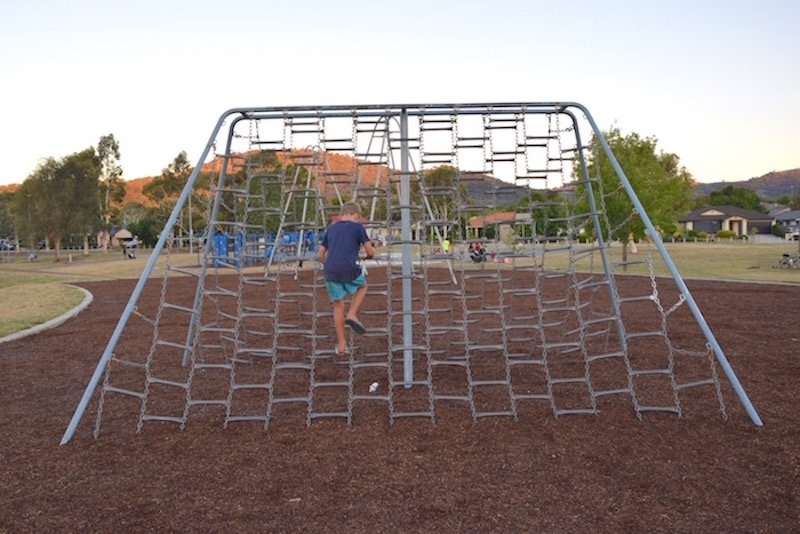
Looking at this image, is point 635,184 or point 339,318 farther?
point 635,184

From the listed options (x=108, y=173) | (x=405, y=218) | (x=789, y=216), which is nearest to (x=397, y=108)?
(x=405, y=218)

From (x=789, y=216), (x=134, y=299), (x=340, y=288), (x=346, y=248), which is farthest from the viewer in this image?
(x=789, y=216)

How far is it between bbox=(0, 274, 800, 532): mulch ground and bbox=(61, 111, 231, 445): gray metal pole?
0.22m

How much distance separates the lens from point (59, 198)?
6994cm

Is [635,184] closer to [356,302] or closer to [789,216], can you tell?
[356,302]

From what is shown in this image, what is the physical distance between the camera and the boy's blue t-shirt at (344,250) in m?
7.50

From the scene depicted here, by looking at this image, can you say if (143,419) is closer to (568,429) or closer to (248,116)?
(248,116)

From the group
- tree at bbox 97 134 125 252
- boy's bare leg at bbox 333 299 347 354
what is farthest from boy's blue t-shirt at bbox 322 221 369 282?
tree at bbox 97 134 125 252

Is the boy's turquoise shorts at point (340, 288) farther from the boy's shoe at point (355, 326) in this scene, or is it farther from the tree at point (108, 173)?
the tree at point (108, 173)

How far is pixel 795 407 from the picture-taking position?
6719 millimetres

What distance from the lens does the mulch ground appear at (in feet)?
14.2

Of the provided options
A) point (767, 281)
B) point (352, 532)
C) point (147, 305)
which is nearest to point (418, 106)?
point (352, 532)

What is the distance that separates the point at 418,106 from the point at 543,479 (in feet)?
13.2

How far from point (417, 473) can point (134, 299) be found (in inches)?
121
